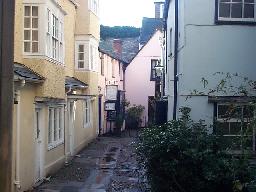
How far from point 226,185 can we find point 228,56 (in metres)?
3.32

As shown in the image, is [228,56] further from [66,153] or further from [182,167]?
[66,153]

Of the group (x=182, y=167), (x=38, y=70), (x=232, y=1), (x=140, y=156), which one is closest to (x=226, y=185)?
(x=182, y=167)

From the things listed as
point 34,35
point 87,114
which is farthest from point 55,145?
point 87,114

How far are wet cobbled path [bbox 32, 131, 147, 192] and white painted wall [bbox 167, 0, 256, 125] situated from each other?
235cm

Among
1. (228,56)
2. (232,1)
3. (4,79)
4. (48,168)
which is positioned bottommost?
(48,168)

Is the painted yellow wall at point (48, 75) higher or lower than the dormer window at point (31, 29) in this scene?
lower

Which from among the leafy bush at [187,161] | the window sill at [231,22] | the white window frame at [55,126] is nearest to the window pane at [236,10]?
the window sill at [231,22]

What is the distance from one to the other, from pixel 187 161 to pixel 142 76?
30.8 m

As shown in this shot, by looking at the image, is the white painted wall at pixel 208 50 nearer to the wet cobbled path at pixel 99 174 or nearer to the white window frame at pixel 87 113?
the wet cobbled path at pixel 99 174

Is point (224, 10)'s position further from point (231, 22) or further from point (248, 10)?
point (248, 10)

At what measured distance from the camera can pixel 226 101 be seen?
11.1 m

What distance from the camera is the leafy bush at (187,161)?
30.8ft

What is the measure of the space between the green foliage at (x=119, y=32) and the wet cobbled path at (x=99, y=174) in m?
34.4

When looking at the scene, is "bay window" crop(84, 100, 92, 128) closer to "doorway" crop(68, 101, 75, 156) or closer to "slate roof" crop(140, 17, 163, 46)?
"doorway" crop(68, 101, 75, 156)
